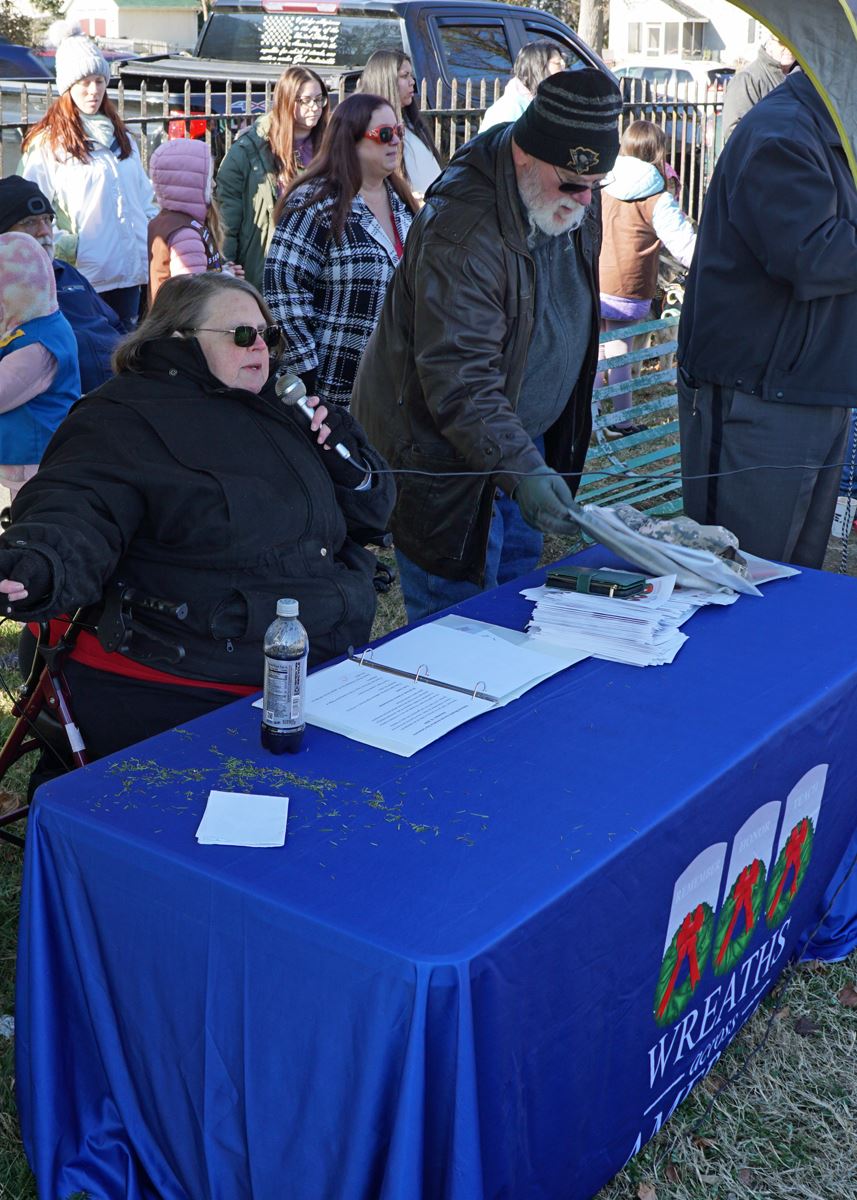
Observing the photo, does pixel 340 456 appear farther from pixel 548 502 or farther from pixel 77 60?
pixel 77 60

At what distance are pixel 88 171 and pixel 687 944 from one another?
507 centimetres

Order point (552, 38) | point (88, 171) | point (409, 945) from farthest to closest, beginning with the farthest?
point (552, 38)
point (88, 171)
point (409, 945)

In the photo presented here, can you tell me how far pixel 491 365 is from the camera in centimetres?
329

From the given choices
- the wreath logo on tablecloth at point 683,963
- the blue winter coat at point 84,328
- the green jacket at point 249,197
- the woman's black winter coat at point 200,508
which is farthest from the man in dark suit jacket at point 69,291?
the wreath logo on tablecloth at point 683,963

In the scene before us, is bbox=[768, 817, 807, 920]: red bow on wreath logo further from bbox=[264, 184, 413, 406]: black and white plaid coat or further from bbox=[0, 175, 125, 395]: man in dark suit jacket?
bbox=[0, 175, 125, 395]: man in dark suit jacket

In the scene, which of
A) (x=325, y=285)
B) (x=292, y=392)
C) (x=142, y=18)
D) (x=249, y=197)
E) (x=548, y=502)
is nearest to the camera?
(x=292, y=392)

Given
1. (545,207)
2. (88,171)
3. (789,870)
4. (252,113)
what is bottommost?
(789,870)

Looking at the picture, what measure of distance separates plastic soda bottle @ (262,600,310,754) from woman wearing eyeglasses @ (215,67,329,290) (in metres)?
3.96

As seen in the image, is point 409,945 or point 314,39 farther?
point 314,39

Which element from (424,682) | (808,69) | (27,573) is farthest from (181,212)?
(424,682)

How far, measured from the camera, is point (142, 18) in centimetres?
3431

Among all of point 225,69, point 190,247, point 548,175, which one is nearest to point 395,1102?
point 548,175

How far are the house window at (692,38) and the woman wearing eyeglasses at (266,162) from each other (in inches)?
1626

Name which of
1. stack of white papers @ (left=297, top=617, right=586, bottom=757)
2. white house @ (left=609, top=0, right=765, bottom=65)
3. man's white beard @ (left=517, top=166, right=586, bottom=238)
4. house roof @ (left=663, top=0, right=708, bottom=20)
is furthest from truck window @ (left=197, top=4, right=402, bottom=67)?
house roof @ (left=663, top=0, right=708, bottom=20)
